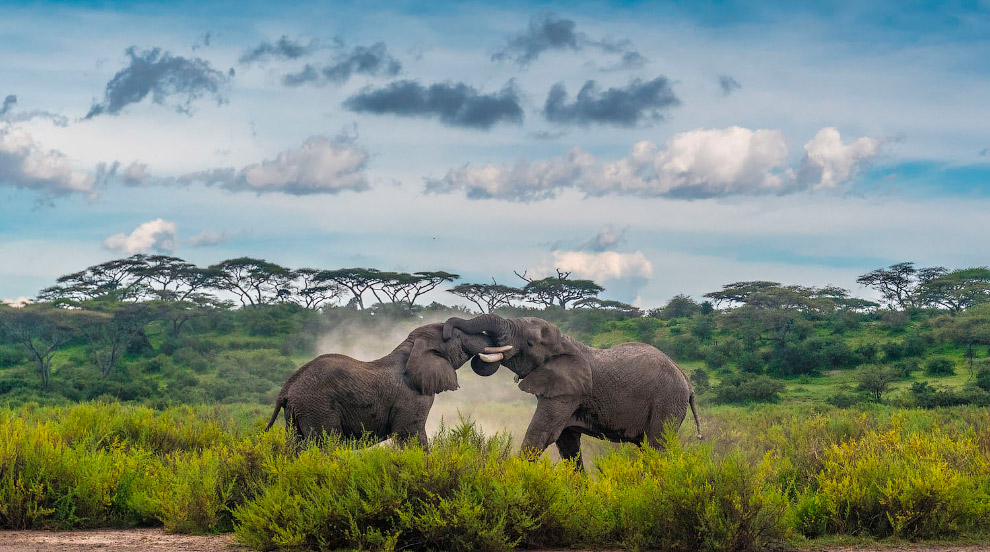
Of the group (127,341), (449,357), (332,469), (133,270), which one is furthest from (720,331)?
(332,469)

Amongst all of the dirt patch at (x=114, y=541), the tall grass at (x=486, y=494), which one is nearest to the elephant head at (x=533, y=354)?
the tall grass at (x=486, y=494)

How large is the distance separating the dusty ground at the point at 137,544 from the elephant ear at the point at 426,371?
9.06 ft

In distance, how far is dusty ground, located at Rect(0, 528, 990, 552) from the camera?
8648 millimetres

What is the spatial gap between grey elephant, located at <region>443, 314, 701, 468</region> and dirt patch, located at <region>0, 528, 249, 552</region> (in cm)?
354

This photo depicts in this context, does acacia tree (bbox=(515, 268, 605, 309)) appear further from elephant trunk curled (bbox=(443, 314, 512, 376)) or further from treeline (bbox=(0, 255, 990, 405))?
A: elephant trunk curled (bbox=(443, 314, 512, 376))

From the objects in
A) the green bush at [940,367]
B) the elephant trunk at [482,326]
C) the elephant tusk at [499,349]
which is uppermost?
the elephant trunk at [482,326]

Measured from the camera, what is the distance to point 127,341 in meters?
49.2

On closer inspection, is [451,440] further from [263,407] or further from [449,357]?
[263,407]

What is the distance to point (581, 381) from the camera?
11039mm

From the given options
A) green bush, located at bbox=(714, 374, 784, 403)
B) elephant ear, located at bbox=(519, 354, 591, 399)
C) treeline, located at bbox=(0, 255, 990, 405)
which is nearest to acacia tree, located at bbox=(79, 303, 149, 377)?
treeline, located at bbox=(0, 255, 990, 405)

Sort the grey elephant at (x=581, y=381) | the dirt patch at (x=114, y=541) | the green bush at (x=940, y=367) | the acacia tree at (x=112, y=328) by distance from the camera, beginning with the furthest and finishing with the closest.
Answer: the acacia tree at (x=112, y=328)
the green bush at (x=940, y=367)
the grey elephant at (x=581, y=381)
the dirt patch at (x=114, y=541)

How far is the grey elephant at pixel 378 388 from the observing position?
1093 cm

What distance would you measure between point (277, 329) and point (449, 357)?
39876mm

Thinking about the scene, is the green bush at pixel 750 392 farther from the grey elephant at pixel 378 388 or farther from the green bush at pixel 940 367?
the grey elephant at pixel 378 388
